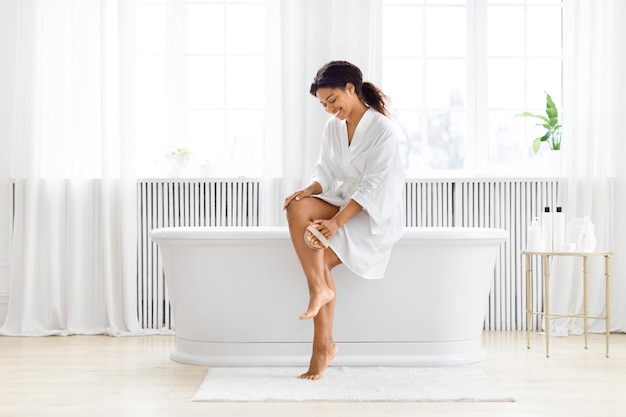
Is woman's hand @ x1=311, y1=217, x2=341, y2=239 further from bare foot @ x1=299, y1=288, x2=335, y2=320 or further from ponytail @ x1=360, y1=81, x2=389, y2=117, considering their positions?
ponytail @ x1=360, y1=81, x2=389, y2=117

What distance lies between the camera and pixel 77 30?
14.3 feet

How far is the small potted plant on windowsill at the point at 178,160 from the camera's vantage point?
4434 millimetres

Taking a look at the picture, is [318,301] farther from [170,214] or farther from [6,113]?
[6,113]

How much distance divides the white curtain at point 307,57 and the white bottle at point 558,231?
121cm

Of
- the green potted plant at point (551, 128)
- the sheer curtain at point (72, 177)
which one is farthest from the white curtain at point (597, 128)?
the sheer curtain at point (72, 177)

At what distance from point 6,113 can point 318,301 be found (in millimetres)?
2394

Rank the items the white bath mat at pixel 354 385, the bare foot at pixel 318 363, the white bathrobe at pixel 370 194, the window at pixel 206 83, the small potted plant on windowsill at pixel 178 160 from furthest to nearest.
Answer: the window at pixel 206 83, the small potted plant on windowsill at pixel 178 160, the white bathrobe at pixel 370 194, the bare foot at pixel 318 363, the white bath mat at pixel 354 385

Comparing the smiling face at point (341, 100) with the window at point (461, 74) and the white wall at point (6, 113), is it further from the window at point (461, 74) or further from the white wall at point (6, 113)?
the white wall at point (6, 113)

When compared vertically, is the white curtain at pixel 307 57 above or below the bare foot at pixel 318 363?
above

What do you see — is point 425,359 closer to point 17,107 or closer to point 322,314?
point 322,314

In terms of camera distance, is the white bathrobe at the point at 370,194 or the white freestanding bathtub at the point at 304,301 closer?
the white bathrobe at the point at 370,194

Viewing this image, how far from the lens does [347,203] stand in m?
3.20

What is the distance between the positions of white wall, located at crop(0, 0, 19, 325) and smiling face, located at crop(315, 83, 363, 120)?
1.99m

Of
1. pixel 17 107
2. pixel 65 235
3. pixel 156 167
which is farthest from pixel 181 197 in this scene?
pixel 17 107
